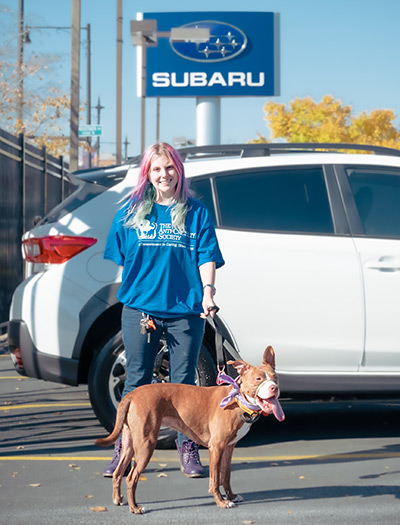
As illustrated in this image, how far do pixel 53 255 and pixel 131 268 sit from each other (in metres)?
1.07

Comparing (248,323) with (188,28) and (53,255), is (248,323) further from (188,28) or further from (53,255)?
(188,28)

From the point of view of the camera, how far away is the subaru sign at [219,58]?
66.5 feet

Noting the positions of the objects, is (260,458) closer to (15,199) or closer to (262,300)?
(262,300)

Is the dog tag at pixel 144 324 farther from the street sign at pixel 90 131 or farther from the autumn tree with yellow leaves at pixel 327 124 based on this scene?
the autumn tree with yellow leaves at pixel 327 124

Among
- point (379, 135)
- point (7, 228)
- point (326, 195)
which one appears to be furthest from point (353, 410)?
point (379, 135)

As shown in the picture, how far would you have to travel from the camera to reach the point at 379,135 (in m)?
58.6

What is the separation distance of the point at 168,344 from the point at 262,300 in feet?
3.07

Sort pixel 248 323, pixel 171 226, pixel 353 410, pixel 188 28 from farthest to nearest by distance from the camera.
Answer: pixel 188 28 < pixel 353 410 < pixel 248 323 < pixel 171 226

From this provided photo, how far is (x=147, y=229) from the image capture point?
192 inches

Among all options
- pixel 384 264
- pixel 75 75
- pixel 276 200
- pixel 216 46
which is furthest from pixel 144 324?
pixel 216 46

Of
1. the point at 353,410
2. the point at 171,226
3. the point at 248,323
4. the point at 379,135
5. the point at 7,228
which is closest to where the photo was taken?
the point at 171,226

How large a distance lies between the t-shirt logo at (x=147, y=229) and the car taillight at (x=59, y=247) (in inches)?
37.0

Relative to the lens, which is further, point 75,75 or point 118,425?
point 75,75

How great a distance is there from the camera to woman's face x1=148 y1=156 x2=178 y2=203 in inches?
190
